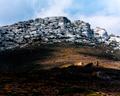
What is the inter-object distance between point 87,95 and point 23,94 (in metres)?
12.1

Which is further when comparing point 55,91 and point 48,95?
point 55,91

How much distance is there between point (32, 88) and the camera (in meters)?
84.4

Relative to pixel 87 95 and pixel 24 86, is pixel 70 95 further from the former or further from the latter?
pixel 24 86

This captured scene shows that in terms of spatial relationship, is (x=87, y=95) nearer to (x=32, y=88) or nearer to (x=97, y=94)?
(x=97, y=94)

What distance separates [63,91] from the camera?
82625 millimetres

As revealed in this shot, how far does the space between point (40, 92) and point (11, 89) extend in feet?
18.1

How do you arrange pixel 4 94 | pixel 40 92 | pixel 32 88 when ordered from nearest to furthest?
1. pixel 4 94
2. pixel 40 92
3. pixel 32 88

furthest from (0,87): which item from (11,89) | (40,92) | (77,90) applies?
(77,90)

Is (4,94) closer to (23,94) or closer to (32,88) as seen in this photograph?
(23,94)

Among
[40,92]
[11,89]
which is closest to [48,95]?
[40,92]

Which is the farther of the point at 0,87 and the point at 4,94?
the point at 0,87

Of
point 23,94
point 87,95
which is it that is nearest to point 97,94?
point 87,95

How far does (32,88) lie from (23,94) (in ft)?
31.1

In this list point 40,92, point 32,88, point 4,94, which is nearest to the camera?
point 4,94
